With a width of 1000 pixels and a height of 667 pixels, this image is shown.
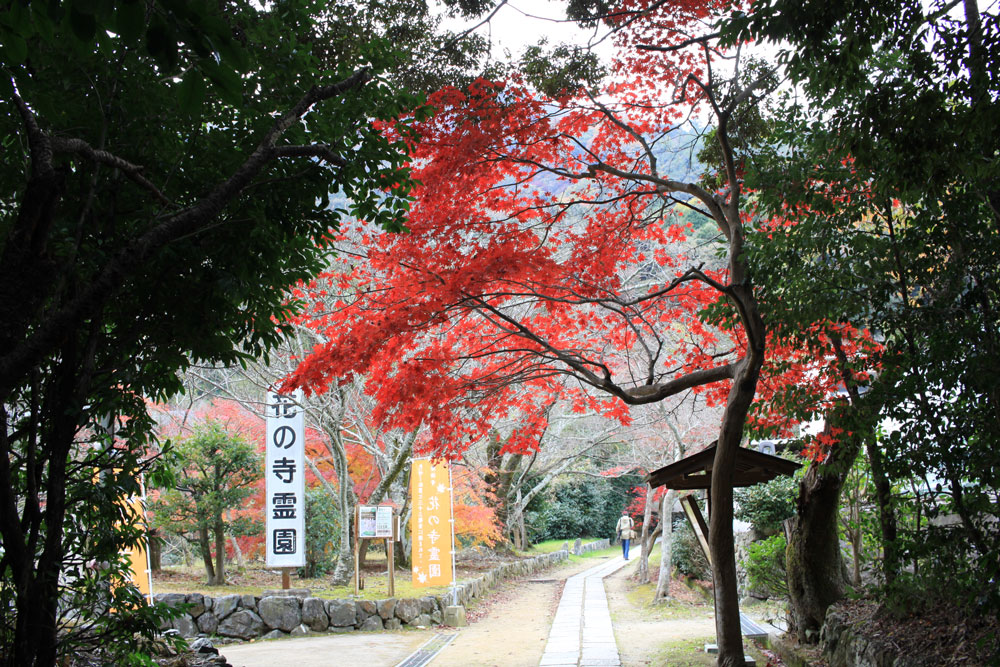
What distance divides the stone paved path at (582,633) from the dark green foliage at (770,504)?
309 cm

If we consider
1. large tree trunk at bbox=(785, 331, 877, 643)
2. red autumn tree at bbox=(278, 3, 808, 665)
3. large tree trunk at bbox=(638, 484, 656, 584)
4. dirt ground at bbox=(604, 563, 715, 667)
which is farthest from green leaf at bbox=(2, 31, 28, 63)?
large tree trunk at bbox=(638, 484, 656, 584)

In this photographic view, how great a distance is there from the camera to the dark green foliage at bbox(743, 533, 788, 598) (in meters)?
8.83

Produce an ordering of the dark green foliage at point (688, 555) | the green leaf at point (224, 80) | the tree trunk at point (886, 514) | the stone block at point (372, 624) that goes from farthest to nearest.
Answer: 1. the dark green foliage at point (688, 555)
2. the stone block at point (372, 624)
3. the tree trunk at point (886, 514)
4. the green leaf at point (224, 80)

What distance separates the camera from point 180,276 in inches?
151

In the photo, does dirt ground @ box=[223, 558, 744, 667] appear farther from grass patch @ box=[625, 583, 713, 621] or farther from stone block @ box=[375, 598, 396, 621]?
stone block @ box=[375, 598, 396, 621]

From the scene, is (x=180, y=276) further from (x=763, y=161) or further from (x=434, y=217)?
(x=763, y=161)

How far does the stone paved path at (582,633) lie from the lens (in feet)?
28.7

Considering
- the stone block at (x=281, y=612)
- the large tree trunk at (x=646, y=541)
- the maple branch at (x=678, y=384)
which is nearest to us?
the maple branch at (x=678, y=384)

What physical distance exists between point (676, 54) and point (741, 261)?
3.05 metres

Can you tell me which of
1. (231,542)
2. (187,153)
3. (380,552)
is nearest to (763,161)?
(187,153)

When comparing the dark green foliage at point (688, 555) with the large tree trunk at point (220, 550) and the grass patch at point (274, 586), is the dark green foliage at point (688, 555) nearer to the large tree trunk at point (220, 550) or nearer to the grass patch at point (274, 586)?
the grass patch at point (274, 586)

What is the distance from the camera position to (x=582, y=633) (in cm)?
1079

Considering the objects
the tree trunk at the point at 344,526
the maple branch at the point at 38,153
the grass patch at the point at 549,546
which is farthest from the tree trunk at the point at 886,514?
the grass patch at the point at 549,546

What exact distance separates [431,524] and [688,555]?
5.98 m
